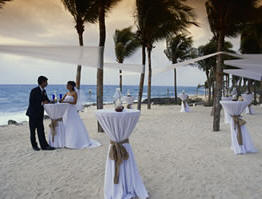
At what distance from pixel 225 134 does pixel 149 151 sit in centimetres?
272

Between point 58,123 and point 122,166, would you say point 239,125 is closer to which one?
point 122,166

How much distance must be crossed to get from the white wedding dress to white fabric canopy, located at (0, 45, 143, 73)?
34.2 inches

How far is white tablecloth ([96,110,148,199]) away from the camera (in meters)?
2.54

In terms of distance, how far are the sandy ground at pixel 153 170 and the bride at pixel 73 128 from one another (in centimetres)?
26

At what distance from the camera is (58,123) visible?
4996mm

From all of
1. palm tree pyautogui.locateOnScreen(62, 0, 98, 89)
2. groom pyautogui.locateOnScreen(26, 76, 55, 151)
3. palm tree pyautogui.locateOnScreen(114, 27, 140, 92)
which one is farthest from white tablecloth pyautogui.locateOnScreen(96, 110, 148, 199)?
palm tree pyautogui.locateOnScreen(114, 27, 140, 92)

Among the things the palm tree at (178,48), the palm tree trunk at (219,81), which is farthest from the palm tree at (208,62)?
the palm tree trunk at (219,81)

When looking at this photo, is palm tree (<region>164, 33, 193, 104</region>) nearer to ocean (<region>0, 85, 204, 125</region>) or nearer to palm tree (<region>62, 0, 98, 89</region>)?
ocean (<region>0, 85, 204, 125</region>)

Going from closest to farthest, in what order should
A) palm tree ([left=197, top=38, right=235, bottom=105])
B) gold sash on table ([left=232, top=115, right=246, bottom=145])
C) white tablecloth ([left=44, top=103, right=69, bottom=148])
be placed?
gold sash on table ([left=232, top=115, right=246, bottom=145]) → white tablecloth ([left=44, top=103, right=69, bottom=148]) → palm tree ([left=197, top=38, right=235, bottom=105])

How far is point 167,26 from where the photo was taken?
12938mm

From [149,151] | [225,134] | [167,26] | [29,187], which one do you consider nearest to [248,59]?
[225,134]

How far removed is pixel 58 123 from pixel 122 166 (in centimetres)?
278

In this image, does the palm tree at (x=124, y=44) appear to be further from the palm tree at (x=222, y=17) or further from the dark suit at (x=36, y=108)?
the dark suit at (x=36, y=108)

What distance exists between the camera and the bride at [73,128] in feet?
16.2
